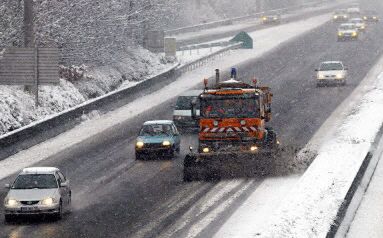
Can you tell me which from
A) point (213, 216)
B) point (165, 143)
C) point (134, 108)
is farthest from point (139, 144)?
point (134, 108)

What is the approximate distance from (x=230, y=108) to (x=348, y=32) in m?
57.4

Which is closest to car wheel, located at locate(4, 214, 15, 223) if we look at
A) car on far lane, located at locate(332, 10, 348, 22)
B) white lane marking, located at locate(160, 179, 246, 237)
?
white lane marking, located at locate(160, 179, 246, 237)

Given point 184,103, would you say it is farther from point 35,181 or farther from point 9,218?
point 9,218

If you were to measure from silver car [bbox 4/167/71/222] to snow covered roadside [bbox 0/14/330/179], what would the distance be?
7.99 metres

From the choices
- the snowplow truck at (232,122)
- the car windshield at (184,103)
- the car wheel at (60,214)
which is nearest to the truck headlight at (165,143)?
the snowplow truck at (232,122)

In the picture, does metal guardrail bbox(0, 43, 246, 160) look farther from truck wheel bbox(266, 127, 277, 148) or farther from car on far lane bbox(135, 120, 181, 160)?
truck wheel bbox(266, 127, 277, 148)

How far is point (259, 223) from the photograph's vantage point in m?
23.5

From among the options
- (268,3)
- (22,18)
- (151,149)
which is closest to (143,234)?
(151,149)

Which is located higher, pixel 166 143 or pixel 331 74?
pixel 331 74

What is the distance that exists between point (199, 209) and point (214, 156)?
4567mm

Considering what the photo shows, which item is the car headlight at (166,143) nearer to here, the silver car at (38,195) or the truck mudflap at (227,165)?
the truck mudflap at (227,165)

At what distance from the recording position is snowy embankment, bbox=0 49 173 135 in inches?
1644

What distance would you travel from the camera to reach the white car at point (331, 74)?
57.3 meters

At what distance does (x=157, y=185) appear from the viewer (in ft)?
96.0
